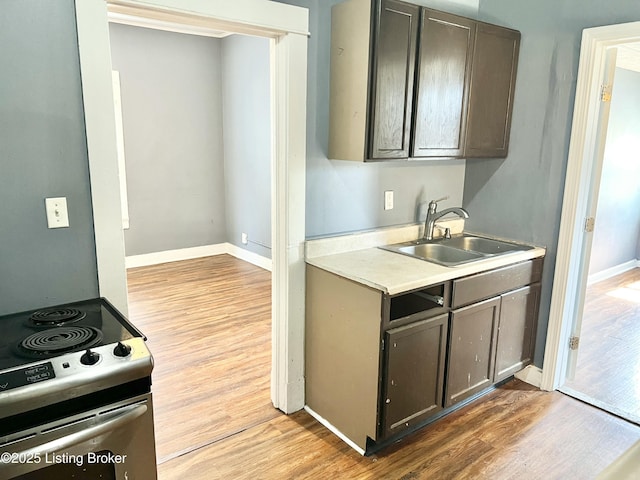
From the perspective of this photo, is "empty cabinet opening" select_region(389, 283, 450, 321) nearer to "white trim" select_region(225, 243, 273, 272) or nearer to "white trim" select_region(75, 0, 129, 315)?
"white trim" select_region(75, 0, 129, 315)

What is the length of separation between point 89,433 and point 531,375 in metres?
2.64

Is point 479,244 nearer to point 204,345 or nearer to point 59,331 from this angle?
point 204,345

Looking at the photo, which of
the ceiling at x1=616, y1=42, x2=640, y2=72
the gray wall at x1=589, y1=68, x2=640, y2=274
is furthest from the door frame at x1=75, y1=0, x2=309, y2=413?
the gray wall at x1=589, y1=68, x2=640, y2=274

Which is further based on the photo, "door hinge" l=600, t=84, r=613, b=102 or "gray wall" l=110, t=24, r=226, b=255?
"gray wall" l=110, t=24, r=226, b=255

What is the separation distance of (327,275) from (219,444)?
3.34 feet

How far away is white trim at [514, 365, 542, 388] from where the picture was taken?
297 centimetres

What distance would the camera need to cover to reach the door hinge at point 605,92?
8.48 feet

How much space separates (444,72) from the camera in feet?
8.09

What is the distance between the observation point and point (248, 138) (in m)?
5.36

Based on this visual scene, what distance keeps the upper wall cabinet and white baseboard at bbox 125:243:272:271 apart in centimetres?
311

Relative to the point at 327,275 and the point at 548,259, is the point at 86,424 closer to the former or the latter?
the point at 327,275

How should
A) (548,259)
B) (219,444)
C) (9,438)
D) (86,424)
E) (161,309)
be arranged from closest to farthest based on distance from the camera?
(9,438) → (86,424) → (219,444) → (548,259) → (161,309)

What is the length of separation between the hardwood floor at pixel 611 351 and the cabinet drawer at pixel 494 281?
798 millimetres

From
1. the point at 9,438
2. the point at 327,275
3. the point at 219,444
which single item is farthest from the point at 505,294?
the point at 9,438
